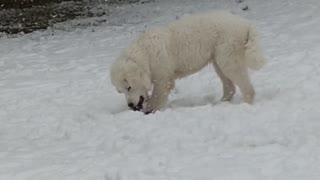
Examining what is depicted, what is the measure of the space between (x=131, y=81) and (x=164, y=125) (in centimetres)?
124

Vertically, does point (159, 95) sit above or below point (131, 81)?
below

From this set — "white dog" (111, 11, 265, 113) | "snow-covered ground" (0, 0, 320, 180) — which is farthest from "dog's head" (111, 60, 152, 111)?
"snow-covered ground" (0, 0, 320, 180)

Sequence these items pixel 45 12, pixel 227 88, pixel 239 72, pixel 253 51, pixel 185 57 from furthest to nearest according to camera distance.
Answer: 1. pixel 45 12
2. pixel 227 88
3. pixel 185 57
4. pixel 239 72
5. pixel 253 51

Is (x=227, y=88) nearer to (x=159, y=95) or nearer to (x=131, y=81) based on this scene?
(x=159, y=95)

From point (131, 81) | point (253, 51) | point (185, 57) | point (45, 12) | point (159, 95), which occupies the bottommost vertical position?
point (45, 12)

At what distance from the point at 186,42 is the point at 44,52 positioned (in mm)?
5789

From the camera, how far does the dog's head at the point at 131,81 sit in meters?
7.46

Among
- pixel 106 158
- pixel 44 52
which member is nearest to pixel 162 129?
pixel 106 158

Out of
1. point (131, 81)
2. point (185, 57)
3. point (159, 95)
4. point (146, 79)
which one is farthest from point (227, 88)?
point (131, 81)

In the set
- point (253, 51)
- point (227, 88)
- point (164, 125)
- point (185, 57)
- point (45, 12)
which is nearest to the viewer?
point (164, 125)

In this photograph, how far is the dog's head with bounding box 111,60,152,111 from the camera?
7.46m

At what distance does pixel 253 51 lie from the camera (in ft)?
23.9

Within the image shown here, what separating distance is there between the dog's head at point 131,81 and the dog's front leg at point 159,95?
0.09m

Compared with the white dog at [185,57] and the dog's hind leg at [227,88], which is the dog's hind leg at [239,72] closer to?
the white dog at [185,57]
